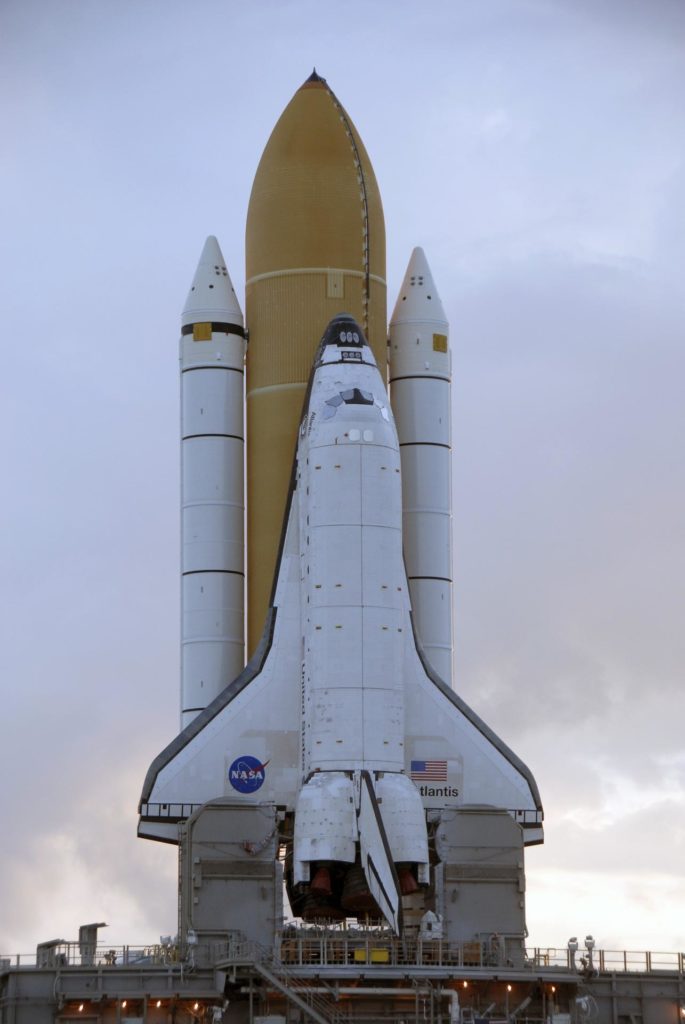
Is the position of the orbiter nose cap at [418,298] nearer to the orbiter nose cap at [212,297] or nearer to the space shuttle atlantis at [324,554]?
the space shuttle atlantis at [324,554]

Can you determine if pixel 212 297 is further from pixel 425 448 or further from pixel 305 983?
pixel 305 983

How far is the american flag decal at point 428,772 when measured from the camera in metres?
49.4

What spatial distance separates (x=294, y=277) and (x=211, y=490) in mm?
4685

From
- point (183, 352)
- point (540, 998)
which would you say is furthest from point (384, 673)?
point (183, 352)

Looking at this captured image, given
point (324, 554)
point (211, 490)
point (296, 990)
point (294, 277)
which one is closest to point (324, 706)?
point (324, 554)

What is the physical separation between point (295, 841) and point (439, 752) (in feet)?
16.0

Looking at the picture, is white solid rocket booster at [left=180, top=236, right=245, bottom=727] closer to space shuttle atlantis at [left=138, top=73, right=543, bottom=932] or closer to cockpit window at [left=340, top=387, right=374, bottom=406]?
space shuttle atlantis at [left=138, top=73, right=543, bottom=932]

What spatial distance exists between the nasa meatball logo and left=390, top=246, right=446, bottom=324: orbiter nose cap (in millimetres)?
10297

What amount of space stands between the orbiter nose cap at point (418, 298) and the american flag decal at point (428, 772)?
380 inches

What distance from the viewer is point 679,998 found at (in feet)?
156

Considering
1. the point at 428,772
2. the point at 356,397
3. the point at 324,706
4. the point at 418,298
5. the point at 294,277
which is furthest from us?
the point at 418,298

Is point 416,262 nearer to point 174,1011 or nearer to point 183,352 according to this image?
point 183,352

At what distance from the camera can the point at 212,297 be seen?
53.0 m

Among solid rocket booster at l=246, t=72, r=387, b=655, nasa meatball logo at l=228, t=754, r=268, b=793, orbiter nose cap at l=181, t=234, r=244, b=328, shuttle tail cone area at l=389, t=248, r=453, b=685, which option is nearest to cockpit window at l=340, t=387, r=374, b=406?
solid rocket booster at l=246, t=72, r=387, b=655
